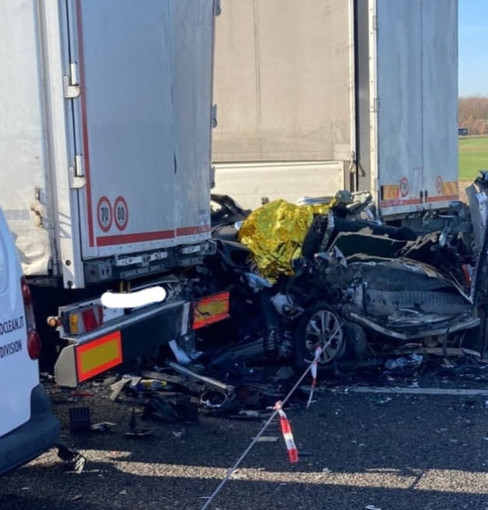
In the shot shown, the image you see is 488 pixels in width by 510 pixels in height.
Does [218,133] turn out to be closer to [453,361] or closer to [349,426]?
[453,361]

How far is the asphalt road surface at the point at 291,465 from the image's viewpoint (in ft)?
16.4

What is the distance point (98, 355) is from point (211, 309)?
1986 millimetres

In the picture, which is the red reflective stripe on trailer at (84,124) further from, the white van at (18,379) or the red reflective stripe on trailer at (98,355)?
the white van at (18,379)

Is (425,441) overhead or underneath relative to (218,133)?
underneath

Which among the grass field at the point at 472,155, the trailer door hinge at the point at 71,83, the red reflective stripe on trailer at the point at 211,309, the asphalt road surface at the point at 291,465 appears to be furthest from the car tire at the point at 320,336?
→ the grass field at the point at 472,155

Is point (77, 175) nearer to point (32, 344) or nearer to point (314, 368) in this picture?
point (32, 344)

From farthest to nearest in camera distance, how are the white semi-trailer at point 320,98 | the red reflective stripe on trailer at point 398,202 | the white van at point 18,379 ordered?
the red reflective stripe on trailer at point 398,202 → the white semi-trailer at point 320,98 → the white van at point 18,379

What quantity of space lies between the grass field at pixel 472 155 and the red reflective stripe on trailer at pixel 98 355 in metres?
26.7

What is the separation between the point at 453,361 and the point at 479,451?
8.40ft

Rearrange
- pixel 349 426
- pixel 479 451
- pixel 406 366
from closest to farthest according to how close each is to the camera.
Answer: pixel 479 451 → pixel 349 426 → pixel 406 366

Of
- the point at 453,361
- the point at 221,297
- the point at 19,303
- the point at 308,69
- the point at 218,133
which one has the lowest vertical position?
the point at 453,361

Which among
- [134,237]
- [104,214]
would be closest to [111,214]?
[104,214]

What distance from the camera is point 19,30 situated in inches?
209

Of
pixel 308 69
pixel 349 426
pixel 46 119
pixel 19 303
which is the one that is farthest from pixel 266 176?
pixel 19 303
